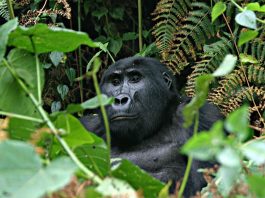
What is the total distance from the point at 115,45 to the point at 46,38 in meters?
2.95

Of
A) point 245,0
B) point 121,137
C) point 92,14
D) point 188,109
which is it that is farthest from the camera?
point 92,14

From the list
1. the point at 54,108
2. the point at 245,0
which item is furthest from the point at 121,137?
the point at 245,0

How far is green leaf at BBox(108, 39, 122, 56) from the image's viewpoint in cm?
520

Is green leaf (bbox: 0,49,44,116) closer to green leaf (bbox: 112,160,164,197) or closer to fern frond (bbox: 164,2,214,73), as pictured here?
green leaf (bbox: 112,160,164,197)

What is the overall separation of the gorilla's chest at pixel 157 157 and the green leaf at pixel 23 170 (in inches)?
83.3

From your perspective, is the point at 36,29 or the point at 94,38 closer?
the point at 36,29

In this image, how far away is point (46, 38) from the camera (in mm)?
Result: 2316

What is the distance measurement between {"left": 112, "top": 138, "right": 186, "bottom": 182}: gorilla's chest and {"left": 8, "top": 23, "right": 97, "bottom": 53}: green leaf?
1355 mm

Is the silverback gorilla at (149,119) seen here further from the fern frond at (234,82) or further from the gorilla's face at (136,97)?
the fern frond at (234,82)

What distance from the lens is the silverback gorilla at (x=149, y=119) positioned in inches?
142

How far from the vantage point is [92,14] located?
5395mm

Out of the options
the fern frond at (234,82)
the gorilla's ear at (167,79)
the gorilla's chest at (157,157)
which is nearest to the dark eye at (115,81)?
the gorilla's ear at (167,79)

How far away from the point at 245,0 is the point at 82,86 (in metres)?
1.46

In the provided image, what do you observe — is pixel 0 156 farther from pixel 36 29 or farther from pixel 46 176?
pixel 36 29
